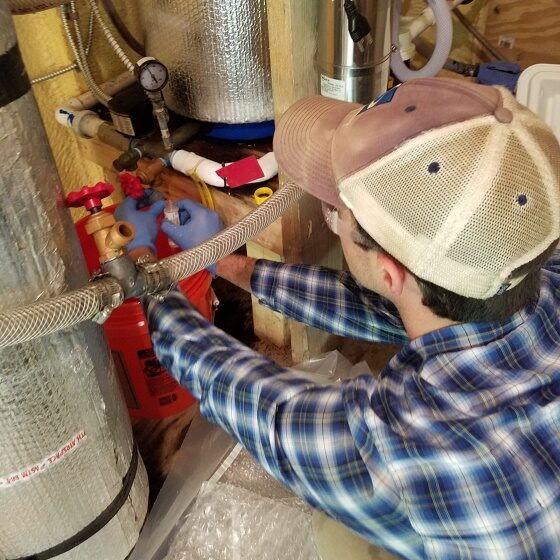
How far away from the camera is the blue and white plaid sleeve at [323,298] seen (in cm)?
85

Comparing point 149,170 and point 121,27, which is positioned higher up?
point 121,27

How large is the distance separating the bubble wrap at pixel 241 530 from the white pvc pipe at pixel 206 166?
0.46 meters

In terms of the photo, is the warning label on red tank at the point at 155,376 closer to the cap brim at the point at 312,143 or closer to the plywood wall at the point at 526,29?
the cap brim at the point at 312,143

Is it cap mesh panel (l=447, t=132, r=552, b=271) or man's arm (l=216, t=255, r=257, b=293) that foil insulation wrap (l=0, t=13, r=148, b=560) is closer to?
man's arm (l=216, t=255, r=257, b=293)

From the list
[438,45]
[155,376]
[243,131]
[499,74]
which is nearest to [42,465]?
[155,376]

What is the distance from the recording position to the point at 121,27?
1.07 metres

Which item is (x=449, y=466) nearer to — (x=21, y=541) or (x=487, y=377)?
(x=487, y=377)

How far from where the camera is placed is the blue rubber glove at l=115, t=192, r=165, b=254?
82cm

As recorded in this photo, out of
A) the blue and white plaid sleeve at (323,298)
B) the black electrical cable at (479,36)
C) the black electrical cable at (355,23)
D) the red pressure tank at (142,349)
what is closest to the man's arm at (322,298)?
the blue and white plaid sleeve at (323,298)

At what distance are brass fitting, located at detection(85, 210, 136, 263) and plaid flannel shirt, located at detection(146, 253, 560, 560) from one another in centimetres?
13

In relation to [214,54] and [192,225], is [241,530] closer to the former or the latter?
[192,225]

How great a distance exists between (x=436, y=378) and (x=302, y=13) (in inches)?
18.7

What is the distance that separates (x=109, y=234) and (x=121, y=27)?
25.6 inches

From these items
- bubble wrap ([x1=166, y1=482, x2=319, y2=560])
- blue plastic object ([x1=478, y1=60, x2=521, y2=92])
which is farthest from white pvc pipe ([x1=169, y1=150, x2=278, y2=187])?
blue plastic object ([x1=478, y1=60, x2=521, y2=92])
